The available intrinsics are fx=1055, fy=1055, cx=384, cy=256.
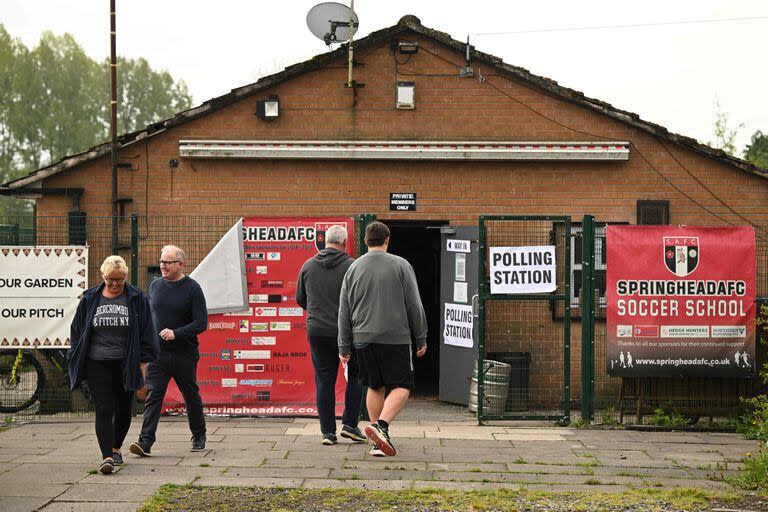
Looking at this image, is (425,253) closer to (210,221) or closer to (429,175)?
(429,175)

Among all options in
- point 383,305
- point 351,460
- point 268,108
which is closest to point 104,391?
point 351,460

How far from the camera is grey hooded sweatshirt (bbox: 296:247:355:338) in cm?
945

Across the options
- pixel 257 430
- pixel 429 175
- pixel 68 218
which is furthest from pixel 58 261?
pixel 429 175

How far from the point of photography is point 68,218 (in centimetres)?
1305

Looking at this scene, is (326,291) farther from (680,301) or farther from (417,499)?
(680,301)

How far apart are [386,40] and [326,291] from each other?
5652 mm

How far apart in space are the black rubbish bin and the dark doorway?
2809 mm

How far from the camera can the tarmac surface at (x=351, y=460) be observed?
771 cm

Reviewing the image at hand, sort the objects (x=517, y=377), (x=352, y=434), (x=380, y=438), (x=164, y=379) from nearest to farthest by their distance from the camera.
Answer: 1. (x=380, y=438)
2. (x=164, y=379)
3. (x=352, y=434)
4. (x=517, y=377)

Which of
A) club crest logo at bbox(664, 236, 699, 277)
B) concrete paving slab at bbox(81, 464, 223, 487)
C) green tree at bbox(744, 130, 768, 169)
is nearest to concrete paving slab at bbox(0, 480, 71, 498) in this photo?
concrete paving slab at bbox(81, 464, 223, 487)

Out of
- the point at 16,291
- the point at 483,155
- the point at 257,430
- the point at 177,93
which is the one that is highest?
the point at 177,93

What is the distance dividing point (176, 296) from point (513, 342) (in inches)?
209

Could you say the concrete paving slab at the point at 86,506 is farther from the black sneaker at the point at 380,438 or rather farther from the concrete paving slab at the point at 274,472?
the black sneaker at the point at 380,438

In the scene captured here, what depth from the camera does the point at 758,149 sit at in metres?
42.6
